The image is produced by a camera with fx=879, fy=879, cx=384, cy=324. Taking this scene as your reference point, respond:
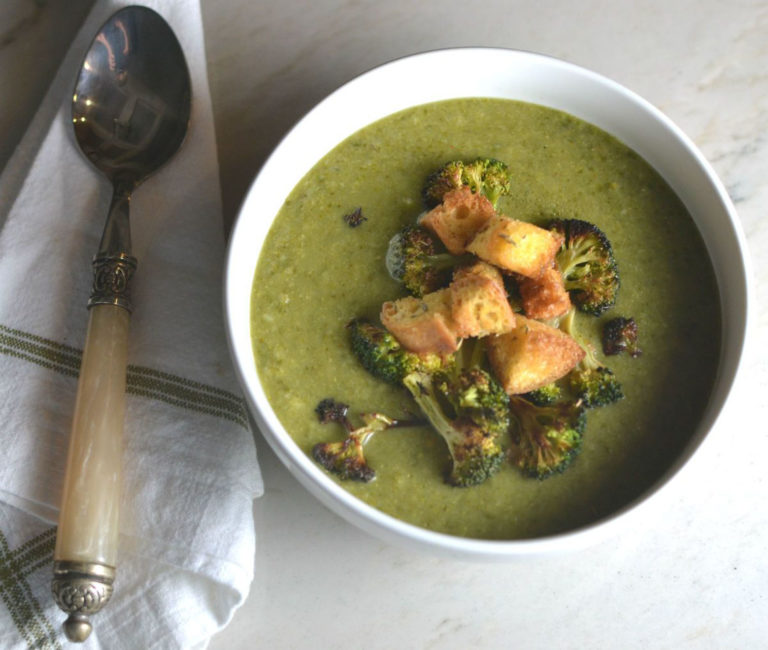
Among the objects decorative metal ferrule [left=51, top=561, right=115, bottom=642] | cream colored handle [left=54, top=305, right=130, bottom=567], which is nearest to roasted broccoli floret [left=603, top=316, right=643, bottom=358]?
cream colored handle [left=54, top=305, right=130, bottom=567]

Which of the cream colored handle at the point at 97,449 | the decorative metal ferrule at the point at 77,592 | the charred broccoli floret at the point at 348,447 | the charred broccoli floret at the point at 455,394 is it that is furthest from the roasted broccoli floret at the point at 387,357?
the decorative metal ferrule at the point at 77,592

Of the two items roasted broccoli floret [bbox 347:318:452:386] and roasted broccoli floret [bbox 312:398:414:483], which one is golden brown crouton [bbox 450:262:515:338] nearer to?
roasted broccoli floret [bbox 347:318:452:386]

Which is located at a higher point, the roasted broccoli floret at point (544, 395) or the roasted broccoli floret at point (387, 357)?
the roasted broccoli floret at point (387, 357)

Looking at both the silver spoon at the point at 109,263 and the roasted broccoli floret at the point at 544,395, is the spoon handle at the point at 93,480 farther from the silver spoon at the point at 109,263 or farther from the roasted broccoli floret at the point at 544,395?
the roasted broccoli floret at the point at 544,395

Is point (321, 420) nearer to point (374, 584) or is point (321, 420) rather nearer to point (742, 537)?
point (374, 584)

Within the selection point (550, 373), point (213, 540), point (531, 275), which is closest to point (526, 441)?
point (550, 373)

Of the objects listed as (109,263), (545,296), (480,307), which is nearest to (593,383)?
(545,296)

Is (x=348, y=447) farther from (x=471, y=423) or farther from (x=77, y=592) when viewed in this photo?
(x=77, y=592)
